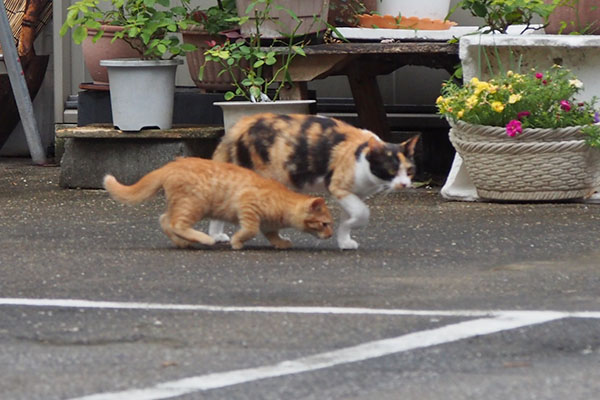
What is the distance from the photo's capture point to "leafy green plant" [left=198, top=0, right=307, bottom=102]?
326 inches

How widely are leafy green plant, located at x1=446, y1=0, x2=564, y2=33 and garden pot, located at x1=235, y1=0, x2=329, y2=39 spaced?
3.17ft

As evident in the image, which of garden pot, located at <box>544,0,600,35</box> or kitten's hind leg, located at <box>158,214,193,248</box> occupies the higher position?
garden pot, located at <box>544,0,600,35</box>

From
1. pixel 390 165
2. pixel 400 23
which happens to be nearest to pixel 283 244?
pixel 390 165

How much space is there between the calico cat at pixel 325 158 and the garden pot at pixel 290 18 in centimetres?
230

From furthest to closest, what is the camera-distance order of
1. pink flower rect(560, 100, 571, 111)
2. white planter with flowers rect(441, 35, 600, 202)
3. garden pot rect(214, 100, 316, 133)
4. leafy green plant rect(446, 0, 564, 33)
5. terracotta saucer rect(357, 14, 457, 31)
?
terracotta saucer rect(357, 14, 457, 31)
garden pot rect(214, 100, 316, 133)
leafy green plant rect(446, 0, 564, 33)
white planter with flowers rect(441, 35, 600, 202)
pink flower rect(560, 100, 571, 111)

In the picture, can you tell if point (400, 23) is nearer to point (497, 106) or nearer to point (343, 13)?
point (343, 13)

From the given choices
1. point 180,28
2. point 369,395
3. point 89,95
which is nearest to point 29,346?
point 369,395

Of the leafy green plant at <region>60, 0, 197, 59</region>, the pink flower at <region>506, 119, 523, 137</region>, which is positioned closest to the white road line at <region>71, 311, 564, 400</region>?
the pink flower at <region>506, 119, 523, 137</region>

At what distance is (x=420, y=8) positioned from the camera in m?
9.05

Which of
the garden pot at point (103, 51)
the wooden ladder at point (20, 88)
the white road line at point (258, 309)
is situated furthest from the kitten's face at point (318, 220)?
the wooden ladder at point (20, 88)

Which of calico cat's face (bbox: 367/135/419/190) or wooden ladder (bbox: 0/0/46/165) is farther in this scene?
wooden ladder (bbox: 0/0/46/165)

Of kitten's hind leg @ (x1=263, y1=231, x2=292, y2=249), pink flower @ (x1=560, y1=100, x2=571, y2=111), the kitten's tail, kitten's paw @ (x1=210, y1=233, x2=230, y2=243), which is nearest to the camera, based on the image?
the kitten's tail

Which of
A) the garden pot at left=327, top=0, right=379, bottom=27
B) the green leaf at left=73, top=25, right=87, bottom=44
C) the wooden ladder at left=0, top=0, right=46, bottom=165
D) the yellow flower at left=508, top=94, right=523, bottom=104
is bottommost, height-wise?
the wooden ladder at left=0, top=0, right=46, bottom=165

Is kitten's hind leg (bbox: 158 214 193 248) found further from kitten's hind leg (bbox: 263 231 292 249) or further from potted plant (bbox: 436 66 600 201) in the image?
potted plant (bbox: 436 66 600 201)
